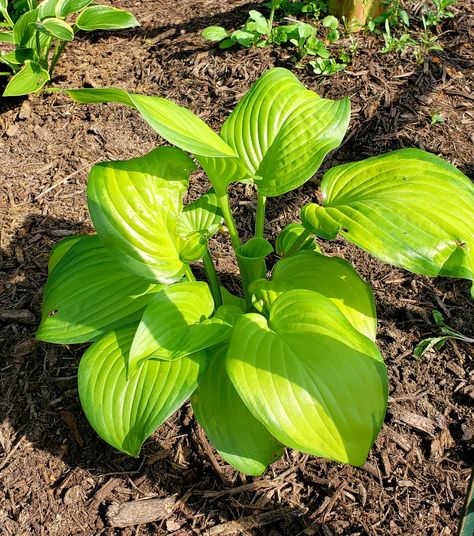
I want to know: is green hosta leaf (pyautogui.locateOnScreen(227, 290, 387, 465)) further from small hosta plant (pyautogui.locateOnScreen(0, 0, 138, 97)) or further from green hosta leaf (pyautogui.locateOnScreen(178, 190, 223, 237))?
small hosta plant (pyautogui.locateOnScreen(0, 0, 138, 97))

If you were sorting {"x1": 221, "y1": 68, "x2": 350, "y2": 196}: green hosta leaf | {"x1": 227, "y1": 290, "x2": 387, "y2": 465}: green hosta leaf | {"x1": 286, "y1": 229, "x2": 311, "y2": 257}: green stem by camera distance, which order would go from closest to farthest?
{"x1": 227, "y1": 290, "x2": 387, "y2": 465}: green hosta leaf < {"x1": 221, "y1": 68, "x2": 350, "y2": 196}: green hosta leaf < {"x1": 286, "y1": 229, "x2": 311, "y2": 257}: green stem

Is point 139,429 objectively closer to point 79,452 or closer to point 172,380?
point 172,380

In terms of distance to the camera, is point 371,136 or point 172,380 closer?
point 172,380

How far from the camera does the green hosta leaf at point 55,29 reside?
273 centimetres

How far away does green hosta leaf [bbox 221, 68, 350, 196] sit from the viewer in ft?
5.76

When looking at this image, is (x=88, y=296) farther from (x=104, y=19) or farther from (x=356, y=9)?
(x=356, y=9)

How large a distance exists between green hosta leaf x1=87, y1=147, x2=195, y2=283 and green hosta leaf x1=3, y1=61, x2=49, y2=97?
151 centimetres

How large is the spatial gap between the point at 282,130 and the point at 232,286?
0.69m

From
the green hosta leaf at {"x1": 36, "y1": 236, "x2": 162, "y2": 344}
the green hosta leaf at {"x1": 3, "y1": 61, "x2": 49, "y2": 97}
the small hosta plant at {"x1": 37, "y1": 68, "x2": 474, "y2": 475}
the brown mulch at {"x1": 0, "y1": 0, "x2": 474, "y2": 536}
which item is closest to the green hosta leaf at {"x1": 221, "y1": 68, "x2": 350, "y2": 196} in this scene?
the small hosta plant at {"x1": 37, "y1": 68, "x2": 474, "y2": 475}

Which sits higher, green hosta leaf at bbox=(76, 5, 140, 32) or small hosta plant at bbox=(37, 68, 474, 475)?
green hosta leaf at bbox=(76, 5, 140, 32)

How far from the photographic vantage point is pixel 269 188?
5.89 feet

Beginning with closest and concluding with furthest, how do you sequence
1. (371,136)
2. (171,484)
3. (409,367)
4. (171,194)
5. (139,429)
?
(139,429) → (171,194) → (171,484) → (409,367) → (371,136)

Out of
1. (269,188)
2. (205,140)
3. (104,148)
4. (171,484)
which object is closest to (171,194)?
(205,140)

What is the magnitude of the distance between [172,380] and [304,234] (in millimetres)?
654
